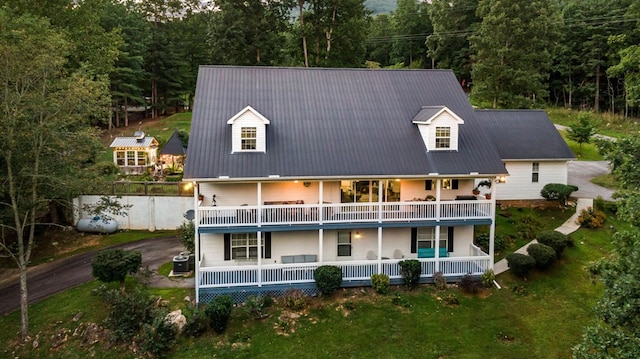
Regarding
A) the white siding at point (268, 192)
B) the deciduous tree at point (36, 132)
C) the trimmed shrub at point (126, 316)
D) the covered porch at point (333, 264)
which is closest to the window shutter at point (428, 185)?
the covered porch at point (333, 264)

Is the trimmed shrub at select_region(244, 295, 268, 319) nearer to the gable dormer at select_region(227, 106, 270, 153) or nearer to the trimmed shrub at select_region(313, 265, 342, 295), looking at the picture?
the trimmed shrub at select_region(313, 265, 342, 295)

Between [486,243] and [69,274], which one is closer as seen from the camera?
[69,274]

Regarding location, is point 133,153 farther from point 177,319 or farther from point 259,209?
point 177,319

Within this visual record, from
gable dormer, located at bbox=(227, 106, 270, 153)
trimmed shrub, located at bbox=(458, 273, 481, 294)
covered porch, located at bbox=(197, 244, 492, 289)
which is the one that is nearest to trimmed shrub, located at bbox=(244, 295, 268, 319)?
covered porch, located at bbox=(197, 244, 492, 289)

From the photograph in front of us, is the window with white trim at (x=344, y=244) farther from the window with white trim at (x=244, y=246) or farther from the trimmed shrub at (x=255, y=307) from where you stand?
the trimmed shrub at (x=255, y=307)

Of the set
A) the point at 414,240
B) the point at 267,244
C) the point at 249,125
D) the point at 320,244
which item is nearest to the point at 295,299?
the point at 320,244

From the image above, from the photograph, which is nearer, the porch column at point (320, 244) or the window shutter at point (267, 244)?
the porch column at point (320, 244)
